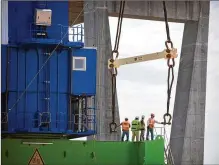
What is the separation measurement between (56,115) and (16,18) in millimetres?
3318

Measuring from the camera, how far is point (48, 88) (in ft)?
67.5

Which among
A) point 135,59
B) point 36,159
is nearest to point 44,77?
point 135,59

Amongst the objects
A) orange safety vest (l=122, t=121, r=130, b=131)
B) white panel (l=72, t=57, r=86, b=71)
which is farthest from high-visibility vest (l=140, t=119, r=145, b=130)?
white panel (l=72, t=57, r=86, b=71)

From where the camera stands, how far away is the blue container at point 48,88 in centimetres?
2003

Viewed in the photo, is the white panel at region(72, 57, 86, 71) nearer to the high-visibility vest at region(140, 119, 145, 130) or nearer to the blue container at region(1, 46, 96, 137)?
the blue container at region(1, 46, 96, 137)

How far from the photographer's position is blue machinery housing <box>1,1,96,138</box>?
789 inches

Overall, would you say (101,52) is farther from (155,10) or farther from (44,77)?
(44,77)

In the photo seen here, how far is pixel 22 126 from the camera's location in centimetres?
1998

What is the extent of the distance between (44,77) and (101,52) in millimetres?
16722

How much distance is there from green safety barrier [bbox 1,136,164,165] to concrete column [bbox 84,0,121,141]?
55.6 ft

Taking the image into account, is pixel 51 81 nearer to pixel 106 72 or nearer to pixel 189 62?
pixel 106 72

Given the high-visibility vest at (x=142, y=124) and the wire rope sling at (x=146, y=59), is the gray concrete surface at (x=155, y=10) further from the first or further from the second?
the wire rope sling at (x=146, y=59)

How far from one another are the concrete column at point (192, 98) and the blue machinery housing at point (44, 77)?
21.3m

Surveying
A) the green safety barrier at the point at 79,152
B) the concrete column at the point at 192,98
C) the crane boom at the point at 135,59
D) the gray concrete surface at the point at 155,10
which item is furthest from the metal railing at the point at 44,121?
the concrete column at the point at 192,98
